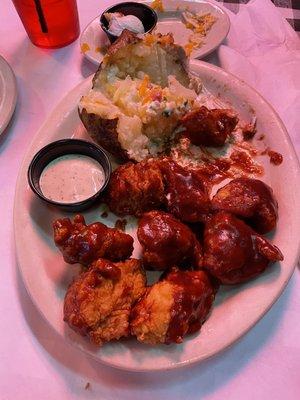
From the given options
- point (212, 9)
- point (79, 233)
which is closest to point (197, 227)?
point (79, 233)

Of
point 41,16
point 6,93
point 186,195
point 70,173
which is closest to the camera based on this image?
point 186,195

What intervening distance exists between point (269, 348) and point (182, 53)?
36.0 inches

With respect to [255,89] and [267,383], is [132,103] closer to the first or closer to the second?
[255,89]

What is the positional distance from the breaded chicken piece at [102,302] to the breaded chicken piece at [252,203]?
327mm

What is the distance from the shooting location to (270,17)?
5.64 feet

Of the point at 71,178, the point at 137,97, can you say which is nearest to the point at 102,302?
the point at 71,178

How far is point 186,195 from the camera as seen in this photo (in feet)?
3.84

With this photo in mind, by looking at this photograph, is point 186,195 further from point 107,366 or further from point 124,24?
Result: point 124,24

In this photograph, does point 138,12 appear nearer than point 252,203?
No

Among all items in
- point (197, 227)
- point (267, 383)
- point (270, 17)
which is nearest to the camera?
point (267, 383)

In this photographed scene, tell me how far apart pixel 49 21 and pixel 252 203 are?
110cm

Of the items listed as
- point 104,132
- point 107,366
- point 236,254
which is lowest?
point 107,366

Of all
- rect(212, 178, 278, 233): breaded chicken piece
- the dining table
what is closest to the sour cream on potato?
the dining table

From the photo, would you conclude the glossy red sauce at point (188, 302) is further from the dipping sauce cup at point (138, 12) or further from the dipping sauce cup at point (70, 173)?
the dipping sauce cup at point (138, 12)
